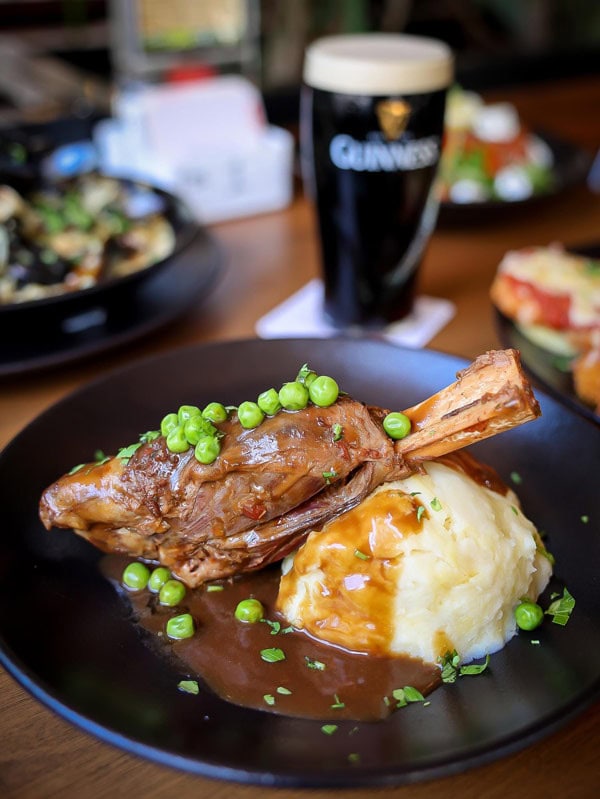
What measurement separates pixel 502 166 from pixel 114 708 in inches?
128

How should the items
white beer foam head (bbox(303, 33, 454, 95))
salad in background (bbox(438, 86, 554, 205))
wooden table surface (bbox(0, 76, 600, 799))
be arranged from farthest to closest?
salad in background (bbox(438, 86, 554, 205)) → white beer foam head (bbox(303, 33, 454, 95)) → wooden table surface (bbox(0, 76, 600, 799))

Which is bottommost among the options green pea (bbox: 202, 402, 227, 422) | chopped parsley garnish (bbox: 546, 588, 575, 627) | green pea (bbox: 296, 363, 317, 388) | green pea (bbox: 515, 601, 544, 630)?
chopped parsley garnish (bbox: 546, 588, 575, 627)

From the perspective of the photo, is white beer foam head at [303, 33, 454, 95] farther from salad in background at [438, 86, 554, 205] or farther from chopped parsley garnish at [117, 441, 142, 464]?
chopped parsley garnish at [117, 441, 142, 464]

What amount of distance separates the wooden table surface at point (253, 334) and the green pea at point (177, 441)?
0.48 m

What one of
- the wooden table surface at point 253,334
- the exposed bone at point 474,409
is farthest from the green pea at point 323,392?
the wooden table surface at point 253,334

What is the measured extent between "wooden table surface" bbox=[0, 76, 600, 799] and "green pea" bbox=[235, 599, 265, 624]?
0.29 m

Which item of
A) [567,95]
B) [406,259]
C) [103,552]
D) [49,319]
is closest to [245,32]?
[567,95]

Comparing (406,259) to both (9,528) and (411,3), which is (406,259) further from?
(411,3)

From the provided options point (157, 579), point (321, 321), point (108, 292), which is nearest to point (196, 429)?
point (157, 579)

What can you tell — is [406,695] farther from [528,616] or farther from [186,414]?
[186,414]

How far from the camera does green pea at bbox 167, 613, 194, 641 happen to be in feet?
4.39

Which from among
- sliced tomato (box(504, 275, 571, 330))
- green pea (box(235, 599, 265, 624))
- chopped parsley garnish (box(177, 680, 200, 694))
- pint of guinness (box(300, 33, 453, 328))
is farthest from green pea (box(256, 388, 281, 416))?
sliced tomato (box(504, 275, 571, 330))

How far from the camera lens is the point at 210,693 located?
1.22 m

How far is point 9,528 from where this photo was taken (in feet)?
4.75
